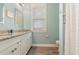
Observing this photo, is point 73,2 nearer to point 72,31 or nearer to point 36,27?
point 72,31

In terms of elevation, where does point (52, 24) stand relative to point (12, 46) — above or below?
above

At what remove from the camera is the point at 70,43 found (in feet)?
3.76

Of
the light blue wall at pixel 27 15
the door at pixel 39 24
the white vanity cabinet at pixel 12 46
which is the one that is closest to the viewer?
the white vanity cabinet at pixel 12 46

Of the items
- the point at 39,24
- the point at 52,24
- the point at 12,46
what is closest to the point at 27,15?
the point at 39,24

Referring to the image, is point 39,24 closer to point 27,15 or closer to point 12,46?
point 27,15

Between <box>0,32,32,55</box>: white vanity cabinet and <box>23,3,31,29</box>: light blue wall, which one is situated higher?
<box>23,3,31,29</box>: light blue wall

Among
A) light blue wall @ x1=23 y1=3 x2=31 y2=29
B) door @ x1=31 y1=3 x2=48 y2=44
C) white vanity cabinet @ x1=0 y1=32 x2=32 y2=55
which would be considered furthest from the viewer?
door @ x1=31 y1=3 x2=48 y2=44

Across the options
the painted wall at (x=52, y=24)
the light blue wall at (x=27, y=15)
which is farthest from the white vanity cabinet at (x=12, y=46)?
the painted wall at (x=52, y=24)

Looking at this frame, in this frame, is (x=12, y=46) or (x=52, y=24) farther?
(x=52, y=24)

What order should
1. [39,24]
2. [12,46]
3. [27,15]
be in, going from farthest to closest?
[39,24]
[27,15]
[12,46]

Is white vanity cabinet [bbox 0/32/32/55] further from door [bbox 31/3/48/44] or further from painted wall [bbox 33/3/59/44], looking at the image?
painted wall [bbox 33/3/59/44]

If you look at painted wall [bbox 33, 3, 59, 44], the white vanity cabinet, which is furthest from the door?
the white vanity cabinet

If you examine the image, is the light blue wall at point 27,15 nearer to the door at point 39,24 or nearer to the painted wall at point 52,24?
the door at point 39,24
